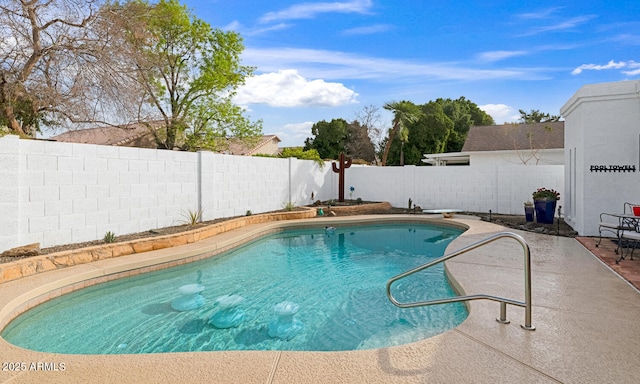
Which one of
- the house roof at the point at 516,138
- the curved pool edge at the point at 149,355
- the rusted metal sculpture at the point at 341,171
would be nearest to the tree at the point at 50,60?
the curved pool edge at the point at 149,355

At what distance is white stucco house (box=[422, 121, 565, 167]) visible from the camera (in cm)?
1959

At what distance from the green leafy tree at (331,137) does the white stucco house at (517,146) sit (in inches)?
519

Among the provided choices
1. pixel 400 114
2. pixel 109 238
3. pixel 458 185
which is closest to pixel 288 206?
pixel 458 185

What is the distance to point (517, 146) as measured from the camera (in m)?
20.4

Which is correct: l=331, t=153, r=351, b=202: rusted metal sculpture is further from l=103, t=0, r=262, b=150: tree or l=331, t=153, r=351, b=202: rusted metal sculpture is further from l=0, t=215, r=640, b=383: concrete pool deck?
l=0, t=215, r=640, b=383: concrete pool deck

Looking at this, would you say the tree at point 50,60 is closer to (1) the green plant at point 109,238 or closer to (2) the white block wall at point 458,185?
(1) the green plant at point 109,238

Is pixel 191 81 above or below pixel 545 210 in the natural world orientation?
above

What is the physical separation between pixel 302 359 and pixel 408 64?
534 inches

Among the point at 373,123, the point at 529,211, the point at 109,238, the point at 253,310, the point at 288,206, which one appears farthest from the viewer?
the point at 373,123

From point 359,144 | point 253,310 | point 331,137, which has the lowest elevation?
point 253,310

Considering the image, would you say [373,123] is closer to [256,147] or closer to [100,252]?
[256,147]

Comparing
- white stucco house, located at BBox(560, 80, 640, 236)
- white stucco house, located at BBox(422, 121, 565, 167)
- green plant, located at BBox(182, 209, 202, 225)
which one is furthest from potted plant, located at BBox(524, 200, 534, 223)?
white stucco house, located at BBox(422, 121, 565, 167)

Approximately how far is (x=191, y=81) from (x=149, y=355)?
1669 cm

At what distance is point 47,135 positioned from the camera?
477 inches
